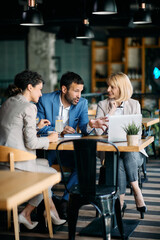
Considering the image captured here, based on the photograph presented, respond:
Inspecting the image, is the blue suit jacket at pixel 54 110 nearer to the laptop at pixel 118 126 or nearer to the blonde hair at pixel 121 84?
the blonde hair at pixel 121 84

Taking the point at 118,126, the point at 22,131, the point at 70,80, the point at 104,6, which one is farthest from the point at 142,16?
the point at 22,131

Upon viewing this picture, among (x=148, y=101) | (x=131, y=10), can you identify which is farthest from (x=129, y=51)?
(x=131, y=10)

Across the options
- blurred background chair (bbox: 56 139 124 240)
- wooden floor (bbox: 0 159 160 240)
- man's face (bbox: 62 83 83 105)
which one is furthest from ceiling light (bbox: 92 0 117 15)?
blurred background chair (bbox: 56 139 124 240)

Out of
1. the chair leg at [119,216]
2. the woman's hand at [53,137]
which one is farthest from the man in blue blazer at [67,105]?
the chair leg at [119,216]

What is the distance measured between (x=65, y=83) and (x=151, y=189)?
1.74 meters

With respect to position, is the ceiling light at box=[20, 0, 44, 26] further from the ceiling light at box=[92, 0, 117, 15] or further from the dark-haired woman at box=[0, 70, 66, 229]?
the dark-haired woman at box=[0, 70, 66, 229]

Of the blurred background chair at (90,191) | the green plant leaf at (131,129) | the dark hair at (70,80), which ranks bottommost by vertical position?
the blurred background chair at (90,191)

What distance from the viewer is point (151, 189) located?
5.06m

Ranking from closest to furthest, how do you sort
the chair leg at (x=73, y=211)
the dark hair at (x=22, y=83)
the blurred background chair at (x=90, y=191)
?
1. the blurred background chair at (x=90, y=191)
2. the chair leg at (x=73, y=211)
3. the dark hair at (x=22, y=83)

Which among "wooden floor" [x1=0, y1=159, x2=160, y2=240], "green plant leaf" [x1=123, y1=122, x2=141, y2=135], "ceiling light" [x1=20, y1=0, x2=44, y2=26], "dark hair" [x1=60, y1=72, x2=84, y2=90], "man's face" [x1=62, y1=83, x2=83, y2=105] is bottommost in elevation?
"wooden floor" [x1=0, y1=159, x2=160, y2=240]

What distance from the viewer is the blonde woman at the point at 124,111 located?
3.79 meters

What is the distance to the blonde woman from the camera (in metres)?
3.79

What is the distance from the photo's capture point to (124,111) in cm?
432

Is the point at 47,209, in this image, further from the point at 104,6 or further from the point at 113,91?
the point at 104,6
